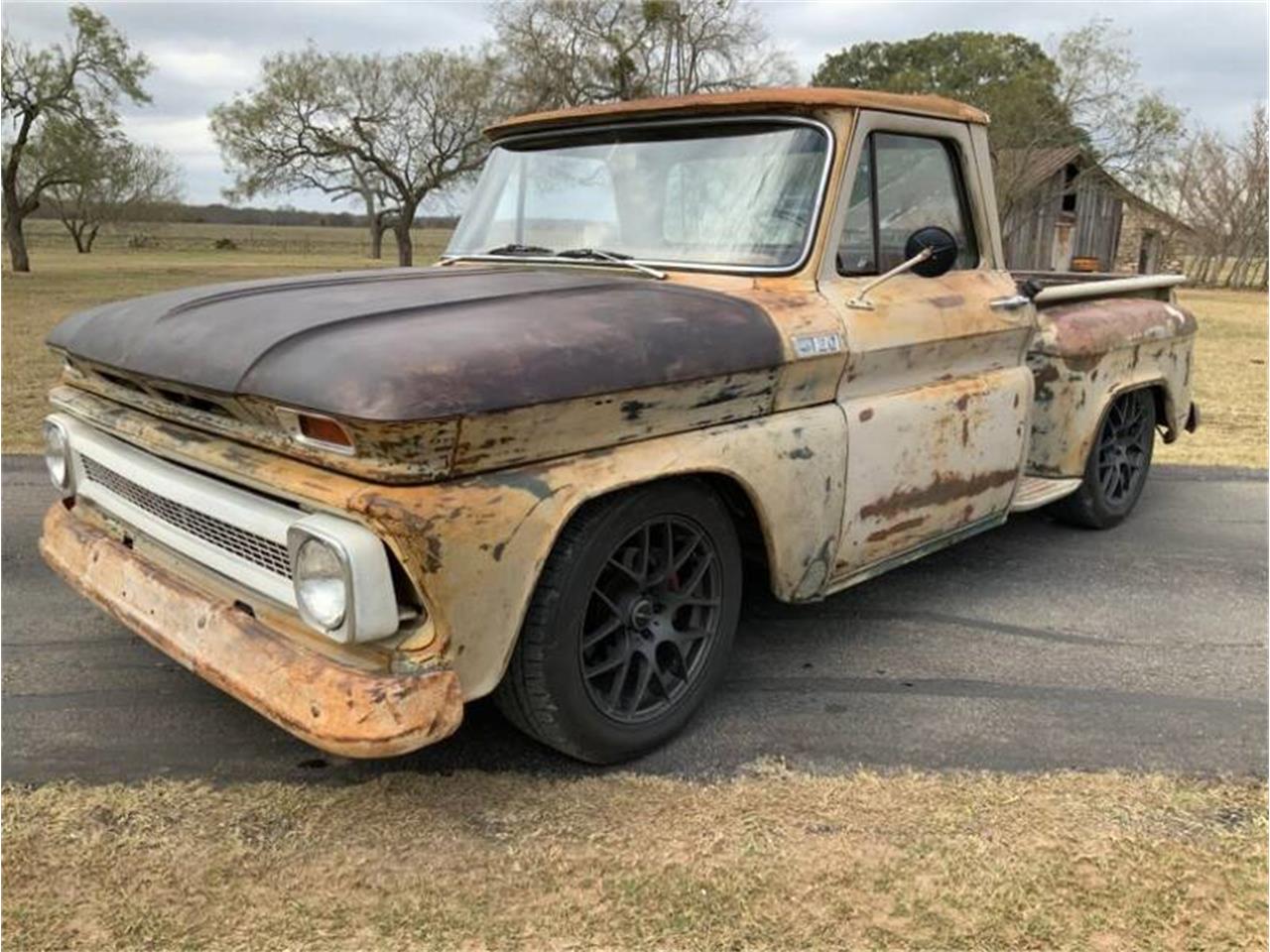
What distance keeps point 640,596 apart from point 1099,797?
1.39m

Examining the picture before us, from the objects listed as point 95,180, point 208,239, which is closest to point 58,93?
point 95,180

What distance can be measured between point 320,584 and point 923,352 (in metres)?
2.23

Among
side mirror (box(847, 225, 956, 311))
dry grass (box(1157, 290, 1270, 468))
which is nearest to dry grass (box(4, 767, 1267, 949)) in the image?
side mirror (box(847, 225, 956, 311))

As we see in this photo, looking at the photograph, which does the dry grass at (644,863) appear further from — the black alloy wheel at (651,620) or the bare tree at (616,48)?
the bare tree at (616,48)

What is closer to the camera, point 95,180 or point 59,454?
point 59,454

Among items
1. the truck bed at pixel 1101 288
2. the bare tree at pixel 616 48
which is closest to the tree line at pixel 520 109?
the bare tree at pixel 616 48

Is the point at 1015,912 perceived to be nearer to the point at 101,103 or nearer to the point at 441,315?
the point at 441,315

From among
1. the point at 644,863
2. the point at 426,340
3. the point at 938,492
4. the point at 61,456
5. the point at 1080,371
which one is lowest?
the point at 644,863

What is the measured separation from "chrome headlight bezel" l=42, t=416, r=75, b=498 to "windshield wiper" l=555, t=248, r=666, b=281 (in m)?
1.78

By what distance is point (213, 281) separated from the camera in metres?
28.0

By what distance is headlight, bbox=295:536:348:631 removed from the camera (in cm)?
232

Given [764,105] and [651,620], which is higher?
[764,105]

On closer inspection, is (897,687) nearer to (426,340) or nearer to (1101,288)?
(426,340)

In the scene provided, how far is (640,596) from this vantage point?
2.96 meters
